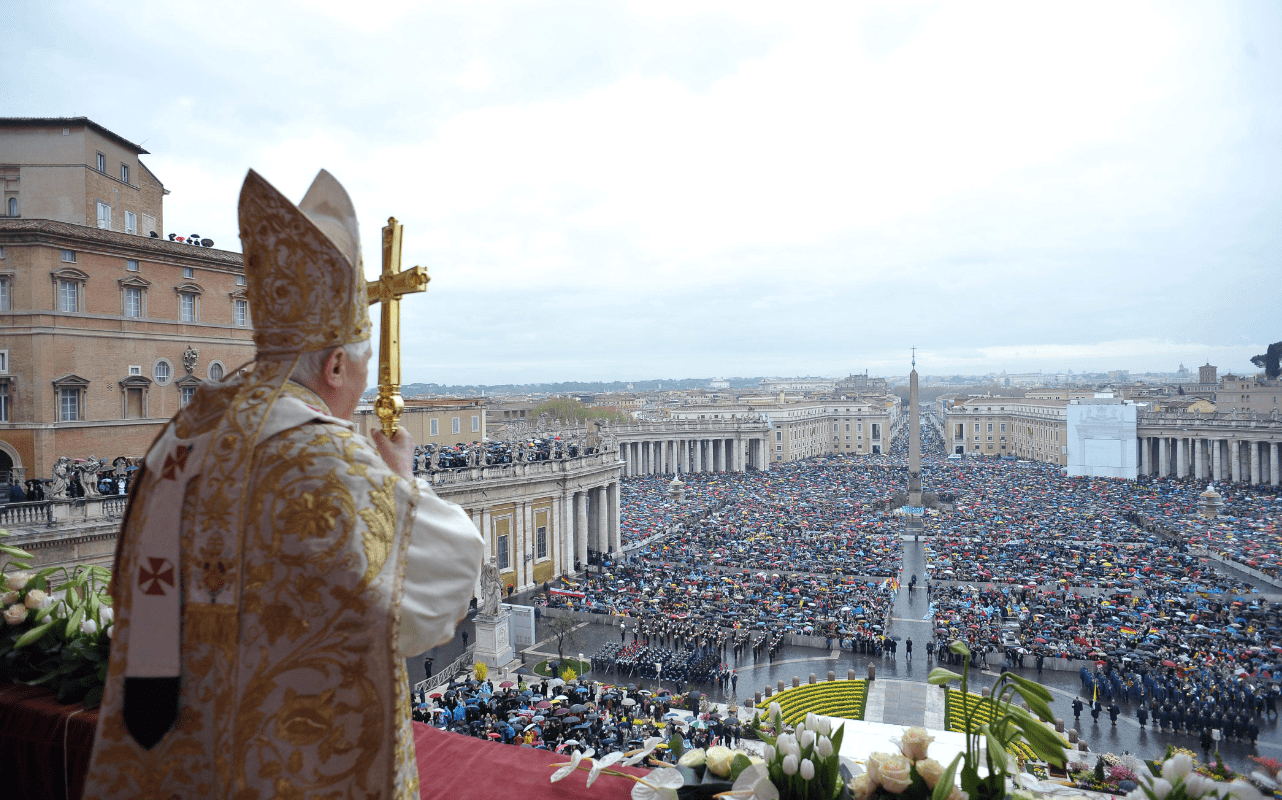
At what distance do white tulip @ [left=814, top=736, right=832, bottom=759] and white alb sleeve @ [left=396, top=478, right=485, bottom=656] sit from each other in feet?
5.02

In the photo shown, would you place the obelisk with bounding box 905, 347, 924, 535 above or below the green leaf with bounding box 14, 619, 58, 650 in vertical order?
below

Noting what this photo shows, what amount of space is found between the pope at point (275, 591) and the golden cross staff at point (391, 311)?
0.40 metres

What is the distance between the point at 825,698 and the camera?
598 inches

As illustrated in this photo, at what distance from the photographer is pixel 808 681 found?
17.1m

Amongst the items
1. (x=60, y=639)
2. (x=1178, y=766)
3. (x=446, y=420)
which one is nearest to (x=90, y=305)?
(x=446, y=420)

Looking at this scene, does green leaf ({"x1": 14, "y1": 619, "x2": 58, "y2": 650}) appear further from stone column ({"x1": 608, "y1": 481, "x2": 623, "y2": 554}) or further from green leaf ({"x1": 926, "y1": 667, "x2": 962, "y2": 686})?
stone column ({"x1": 608, "y1": 481, "x2": 623, "y2": 554})

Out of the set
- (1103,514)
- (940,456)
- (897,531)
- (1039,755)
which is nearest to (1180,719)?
(1039,755)

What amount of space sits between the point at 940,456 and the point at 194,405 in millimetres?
92498

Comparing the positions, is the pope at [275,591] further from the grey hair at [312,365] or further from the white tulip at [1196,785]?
the white tulip at [1196,785]

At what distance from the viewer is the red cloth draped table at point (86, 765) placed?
11.2 feet

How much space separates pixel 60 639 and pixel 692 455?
6875 cm

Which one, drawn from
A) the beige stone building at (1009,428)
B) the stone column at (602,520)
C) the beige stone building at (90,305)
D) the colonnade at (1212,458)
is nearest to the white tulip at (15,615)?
the beige stone building at (90,305)

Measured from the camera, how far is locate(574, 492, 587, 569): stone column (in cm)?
3133

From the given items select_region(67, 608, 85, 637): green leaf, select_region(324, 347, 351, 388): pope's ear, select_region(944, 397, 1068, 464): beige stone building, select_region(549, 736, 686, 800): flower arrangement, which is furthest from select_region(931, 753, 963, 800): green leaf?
select_region(944, 397, 1068, 464): beige stone building
